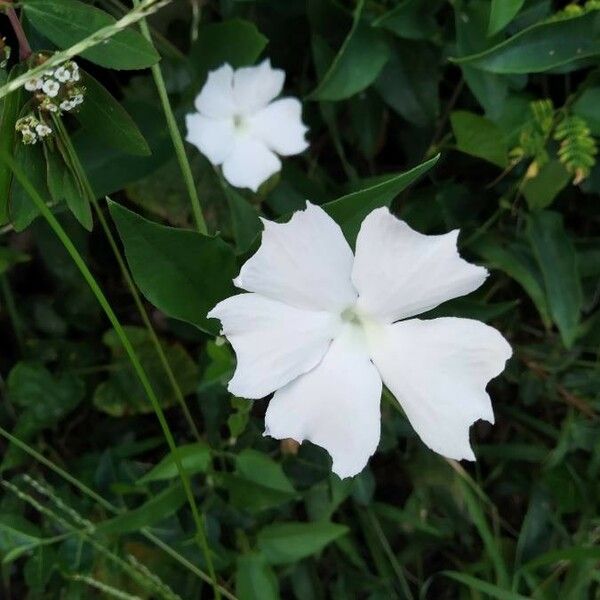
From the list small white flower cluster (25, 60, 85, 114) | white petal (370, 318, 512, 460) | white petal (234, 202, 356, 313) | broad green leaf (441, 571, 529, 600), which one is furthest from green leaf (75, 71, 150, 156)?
broad green leaf (441, 571, 529, 600)

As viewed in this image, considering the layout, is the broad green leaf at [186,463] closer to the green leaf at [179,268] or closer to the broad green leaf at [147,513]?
the broad green leaf at [147,513]

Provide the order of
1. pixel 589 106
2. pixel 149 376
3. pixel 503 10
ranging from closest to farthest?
pixel 503 10 → pixel 589 106 → pixel 149 376

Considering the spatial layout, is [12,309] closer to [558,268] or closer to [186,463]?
[186,463]

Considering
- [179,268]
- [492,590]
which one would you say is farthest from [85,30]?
[492,590]

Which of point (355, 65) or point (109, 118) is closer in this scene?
point (109, 118)

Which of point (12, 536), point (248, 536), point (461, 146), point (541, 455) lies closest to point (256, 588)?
point (248, 536)

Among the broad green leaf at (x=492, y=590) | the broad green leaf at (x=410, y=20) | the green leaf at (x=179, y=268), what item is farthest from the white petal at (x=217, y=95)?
the broad green leaf at (x=492, y=590)

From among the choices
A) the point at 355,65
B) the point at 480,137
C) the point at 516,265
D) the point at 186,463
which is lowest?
the point at 186,463

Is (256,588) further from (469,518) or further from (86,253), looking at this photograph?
(86,253)

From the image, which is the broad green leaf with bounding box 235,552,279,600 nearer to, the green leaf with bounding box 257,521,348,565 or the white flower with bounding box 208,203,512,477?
the green leaf with bounding box 257,521,348,565
